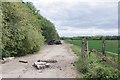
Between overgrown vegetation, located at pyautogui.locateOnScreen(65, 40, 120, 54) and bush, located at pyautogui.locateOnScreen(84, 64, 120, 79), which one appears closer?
bush, located at pyautogui.locateOnScreen(84, 64, 120, 79)

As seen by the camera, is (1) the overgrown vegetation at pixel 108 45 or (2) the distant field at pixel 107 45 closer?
(1) the overgrown vegetation at pixel 108 45

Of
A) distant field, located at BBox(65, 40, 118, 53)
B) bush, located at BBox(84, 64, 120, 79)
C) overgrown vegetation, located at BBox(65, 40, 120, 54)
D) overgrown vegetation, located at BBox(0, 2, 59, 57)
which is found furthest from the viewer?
overgrown vegetation, located at BBox(0, 2, 59, 57)

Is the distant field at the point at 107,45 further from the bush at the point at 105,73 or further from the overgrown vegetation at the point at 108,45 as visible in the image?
the bush at the point at 105,73

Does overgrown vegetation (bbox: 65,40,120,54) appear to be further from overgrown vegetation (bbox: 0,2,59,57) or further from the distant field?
overgrown vegetation (bbox: 0,2,59,57)

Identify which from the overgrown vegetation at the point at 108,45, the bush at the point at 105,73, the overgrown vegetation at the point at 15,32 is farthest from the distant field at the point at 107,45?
the overgrown vegetation at the point at 15,32

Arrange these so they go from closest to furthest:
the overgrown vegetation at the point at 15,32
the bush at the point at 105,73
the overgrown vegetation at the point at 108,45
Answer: the bush at the point at 105,73, the overgrown vegetation at the point at 108,45, the overgrown vegetation at the point at 15,32

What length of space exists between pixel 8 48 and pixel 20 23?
206 centimetres

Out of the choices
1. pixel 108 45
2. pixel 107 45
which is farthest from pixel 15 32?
pixel 108 45

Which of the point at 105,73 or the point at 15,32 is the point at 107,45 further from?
the point at 15,32

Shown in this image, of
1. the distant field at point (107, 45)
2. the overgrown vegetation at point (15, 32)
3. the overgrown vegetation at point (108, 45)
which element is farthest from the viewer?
the overgrown vegetation at point (15, 32)

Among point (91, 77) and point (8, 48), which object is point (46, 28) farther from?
point (91, 77)

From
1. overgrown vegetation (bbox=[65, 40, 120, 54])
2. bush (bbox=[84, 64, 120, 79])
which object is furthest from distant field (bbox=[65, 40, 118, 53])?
bush (bbox=[84, 64, 120, 79])

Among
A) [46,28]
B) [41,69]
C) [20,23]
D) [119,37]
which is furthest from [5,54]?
[46,28]

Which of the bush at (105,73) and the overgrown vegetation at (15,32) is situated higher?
the overgrown vegetation at (15,32)
